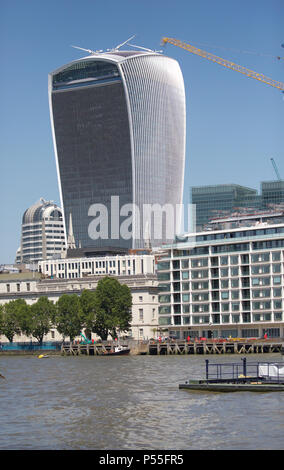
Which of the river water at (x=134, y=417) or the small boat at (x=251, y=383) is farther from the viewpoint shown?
the small boat at (x=251, y=383)

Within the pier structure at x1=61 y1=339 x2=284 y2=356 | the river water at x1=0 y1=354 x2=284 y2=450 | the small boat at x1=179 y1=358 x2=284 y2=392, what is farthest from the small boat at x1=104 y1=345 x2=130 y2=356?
the small boat at x1=179 y1=358 x2=284 y2=392

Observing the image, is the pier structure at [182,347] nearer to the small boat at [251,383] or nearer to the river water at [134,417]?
the river water at [134,417]

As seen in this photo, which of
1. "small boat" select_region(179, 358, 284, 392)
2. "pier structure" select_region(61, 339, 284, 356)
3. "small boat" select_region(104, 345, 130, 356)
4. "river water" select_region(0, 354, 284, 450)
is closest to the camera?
"river water" select_region(0, 354, 284, 450)

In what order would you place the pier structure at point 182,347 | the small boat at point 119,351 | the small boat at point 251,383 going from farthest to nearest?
the small boat at point 119,351, the pier structure at point 182,347, the small boat at point 251,383

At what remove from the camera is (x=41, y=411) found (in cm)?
7150

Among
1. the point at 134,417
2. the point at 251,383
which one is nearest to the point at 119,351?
the point at 251,383

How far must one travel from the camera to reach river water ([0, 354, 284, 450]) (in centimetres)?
5444

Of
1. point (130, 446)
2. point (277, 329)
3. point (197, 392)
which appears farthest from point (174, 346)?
point (130, 446)

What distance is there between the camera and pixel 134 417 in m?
65.4

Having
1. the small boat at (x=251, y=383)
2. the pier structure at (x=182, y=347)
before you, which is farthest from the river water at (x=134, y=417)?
the pier structure at (x=182, y=347)

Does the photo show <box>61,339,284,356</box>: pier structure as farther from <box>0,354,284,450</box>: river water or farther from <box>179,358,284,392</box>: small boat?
<box>179,358,284,392</box>: small boat

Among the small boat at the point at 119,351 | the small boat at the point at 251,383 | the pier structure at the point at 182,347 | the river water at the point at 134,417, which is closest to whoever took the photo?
the river water at the point at 134,417

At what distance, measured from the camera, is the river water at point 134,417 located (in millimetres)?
54438
